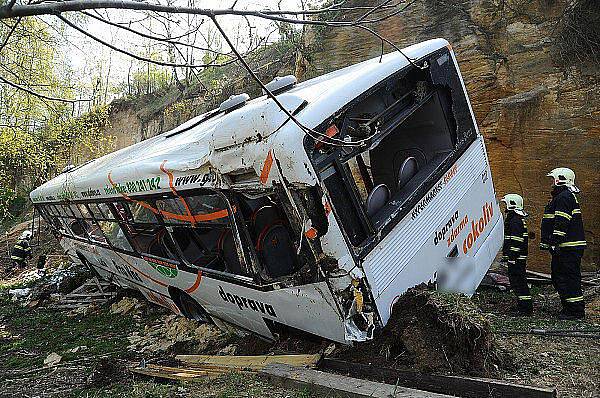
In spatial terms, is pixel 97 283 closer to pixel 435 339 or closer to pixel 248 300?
pixel 248 300

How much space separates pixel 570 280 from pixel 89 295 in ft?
29.0

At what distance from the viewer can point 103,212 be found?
6.84 m

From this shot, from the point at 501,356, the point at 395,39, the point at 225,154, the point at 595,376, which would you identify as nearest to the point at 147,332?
the point at 225,154

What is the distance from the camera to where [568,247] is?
559 centimetres

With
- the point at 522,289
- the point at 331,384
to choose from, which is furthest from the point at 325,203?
the point at 522,289

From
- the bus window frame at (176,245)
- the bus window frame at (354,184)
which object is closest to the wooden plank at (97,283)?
the bus window frame at (176,245)

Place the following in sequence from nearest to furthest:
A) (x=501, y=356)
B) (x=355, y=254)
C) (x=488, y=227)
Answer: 1. (x=355, y=254)
2. (x=501, y=356)
3. (x=488, y=227)

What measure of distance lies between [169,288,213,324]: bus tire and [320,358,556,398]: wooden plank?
285 centimetres

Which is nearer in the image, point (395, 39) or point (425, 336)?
point (425, 336)

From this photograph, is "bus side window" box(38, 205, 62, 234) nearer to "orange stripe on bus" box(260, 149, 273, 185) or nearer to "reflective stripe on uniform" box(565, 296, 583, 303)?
"orange stripe on bus" box(260, 149, 273, 185)

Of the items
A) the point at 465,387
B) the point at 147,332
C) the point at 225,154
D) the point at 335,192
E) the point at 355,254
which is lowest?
the point at 147,332

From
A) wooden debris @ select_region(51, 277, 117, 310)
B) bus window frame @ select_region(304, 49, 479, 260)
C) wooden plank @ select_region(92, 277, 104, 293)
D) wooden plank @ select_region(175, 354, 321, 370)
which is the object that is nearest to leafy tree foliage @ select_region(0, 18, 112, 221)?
wooden plank @ select_region(92, 277, 104, 293)

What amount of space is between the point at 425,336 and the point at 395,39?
885 centimetres

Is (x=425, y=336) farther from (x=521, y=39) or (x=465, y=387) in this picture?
(x=521, y=39)
